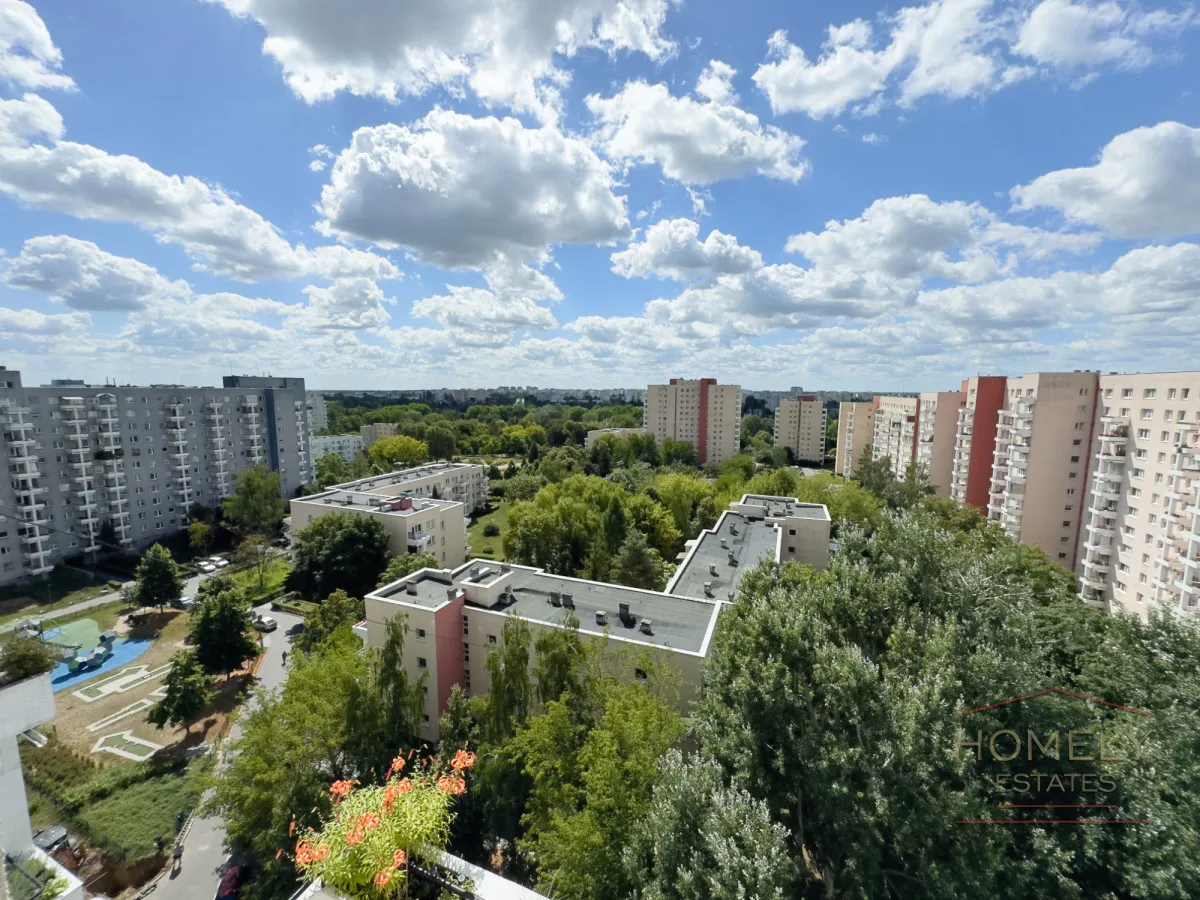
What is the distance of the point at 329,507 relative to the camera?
1377 inches

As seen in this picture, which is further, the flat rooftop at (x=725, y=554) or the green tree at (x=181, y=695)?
the flat rooftop at (x=725, y=554)

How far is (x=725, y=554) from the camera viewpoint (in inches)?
995

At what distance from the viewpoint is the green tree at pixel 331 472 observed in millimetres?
56375

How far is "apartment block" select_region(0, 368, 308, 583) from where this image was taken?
35344 mm

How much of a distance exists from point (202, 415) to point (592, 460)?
4645 cm

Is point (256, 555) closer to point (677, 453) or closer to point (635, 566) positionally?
point (635, 566)

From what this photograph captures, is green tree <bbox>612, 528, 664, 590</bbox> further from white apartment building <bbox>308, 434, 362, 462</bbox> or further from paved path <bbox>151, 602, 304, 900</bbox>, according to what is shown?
white apartment building <bbox>308, 434, 362, 462</bbox>

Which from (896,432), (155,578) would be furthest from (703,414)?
(155,578)

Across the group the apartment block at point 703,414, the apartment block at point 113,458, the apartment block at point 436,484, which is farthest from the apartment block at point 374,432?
the apartment block at point 703,414

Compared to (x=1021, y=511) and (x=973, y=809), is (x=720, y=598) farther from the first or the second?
(x=1021, y=511)

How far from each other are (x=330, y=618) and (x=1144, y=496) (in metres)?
43.4

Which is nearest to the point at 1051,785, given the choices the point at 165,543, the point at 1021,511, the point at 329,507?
the point at 1021,511

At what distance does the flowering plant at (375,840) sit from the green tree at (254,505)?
152 feet

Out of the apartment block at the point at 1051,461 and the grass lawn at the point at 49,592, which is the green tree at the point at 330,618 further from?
the apartment block at the point at 1051,461
